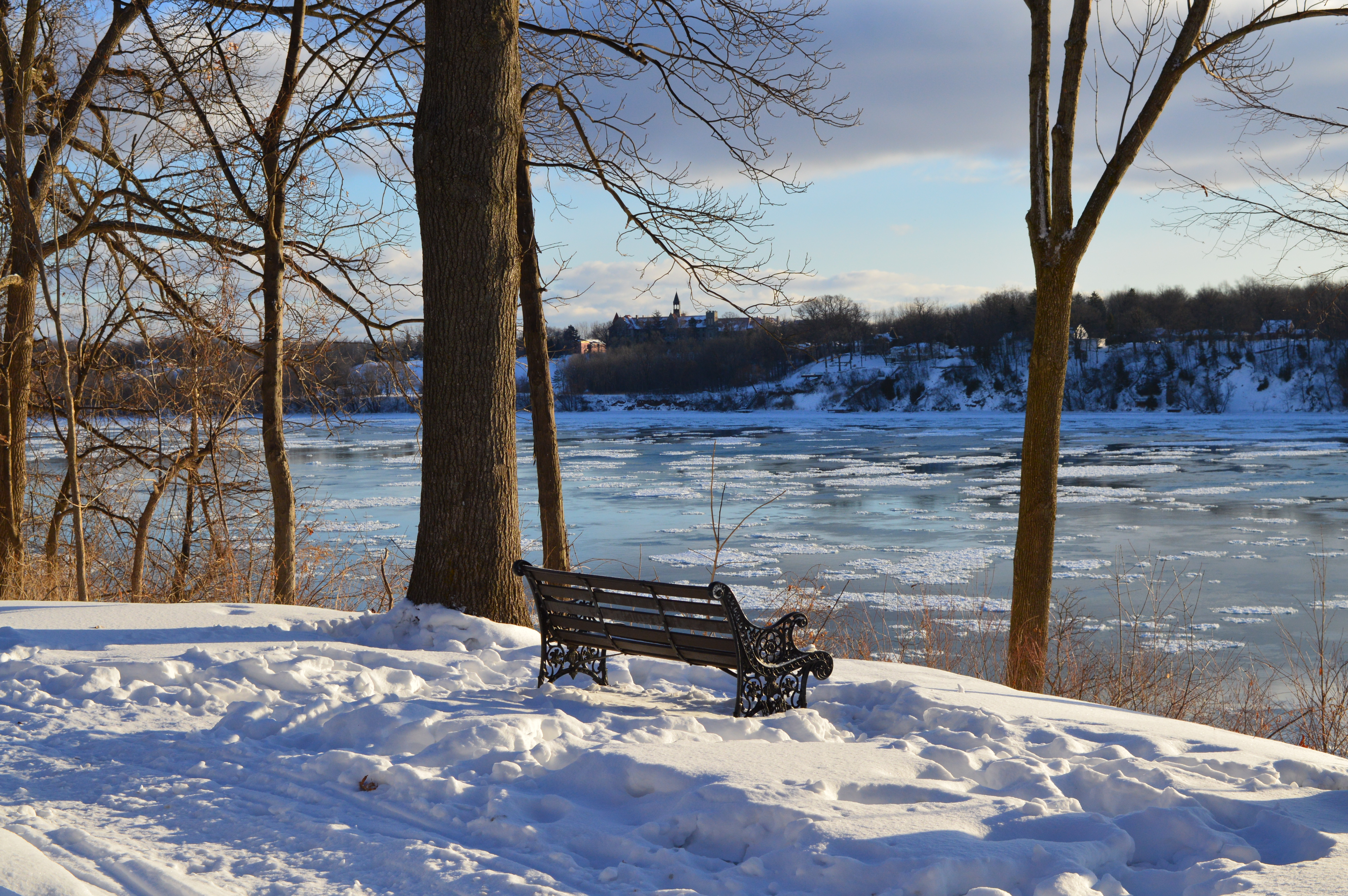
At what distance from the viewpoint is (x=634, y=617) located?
5.20 m

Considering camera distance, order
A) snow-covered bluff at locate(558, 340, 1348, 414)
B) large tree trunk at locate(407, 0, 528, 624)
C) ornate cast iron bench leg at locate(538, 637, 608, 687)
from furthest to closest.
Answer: snow-covered bluff at locate(558, 340, 1348, 414), large tree trunk at locate(407, 0, 528, 624), ornate cast iron bench leg at locate(538, 637, 608, 687)

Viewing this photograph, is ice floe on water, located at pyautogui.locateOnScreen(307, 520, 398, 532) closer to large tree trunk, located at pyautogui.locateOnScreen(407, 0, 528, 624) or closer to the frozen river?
the frozen river

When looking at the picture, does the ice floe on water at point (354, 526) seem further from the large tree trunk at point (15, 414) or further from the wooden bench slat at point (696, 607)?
the wooden bench slat at point (696, 607)

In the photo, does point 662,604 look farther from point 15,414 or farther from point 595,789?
point 15,414

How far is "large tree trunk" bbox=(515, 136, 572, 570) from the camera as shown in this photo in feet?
32.8

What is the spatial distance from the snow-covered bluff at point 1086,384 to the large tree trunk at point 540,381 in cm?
5534

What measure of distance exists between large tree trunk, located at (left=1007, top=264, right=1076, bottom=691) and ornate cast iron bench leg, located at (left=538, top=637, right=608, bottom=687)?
3.82 m

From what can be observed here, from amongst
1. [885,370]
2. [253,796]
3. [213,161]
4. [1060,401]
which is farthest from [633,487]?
[885,370]

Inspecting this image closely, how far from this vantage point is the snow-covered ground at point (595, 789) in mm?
3070

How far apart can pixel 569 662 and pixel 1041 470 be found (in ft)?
14.7

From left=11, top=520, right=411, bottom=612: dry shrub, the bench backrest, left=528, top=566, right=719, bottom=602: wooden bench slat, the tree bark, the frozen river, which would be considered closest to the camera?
left=528, top=566, right=719, bottom=602: wooden bench slat

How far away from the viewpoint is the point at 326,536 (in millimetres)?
17297

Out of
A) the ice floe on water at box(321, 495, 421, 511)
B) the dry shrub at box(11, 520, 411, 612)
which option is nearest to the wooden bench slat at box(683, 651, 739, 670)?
the dry shrub at box(11, 520, 411, 612)

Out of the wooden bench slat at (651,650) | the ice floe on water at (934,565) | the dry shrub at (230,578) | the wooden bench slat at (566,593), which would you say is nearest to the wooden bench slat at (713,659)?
the wooden bench slat at (651,650)
